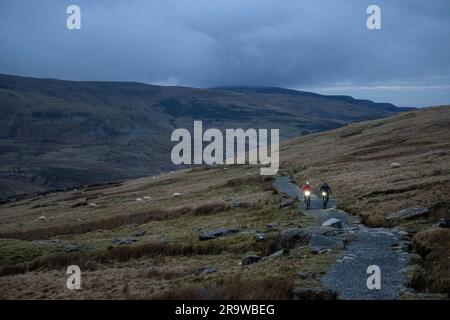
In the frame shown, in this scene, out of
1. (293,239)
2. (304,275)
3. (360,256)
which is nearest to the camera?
(304,275)

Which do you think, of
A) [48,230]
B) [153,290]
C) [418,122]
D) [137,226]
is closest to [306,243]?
[153,290]

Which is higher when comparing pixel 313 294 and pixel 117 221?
pixel 313 294

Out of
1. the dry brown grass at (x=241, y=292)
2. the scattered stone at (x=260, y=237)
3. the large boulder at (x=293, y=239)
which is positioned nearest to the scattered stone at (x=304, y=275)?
the dry brown grass at (x=241, y=292)

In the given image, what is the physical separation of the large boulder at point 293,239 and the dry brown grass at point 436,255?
19.0ft

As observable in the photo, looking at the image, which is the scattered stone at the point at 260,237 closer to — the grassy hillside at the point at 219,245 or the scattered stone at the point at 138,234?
the grassy hillside at the point at 219,245

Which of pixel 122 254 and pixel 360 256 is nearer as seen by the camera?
pixel 360 256

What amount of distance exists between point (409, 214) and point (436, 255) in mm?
9714

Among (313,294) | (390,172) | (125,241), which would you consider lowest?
(125,241)

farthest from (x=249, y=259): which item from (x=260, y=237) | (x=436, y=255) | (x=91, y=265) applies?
(x=91, y=265)

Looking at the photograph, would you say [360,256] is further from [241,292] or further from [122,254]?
[122,254]

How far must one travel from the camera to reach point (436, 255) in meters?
19.7
